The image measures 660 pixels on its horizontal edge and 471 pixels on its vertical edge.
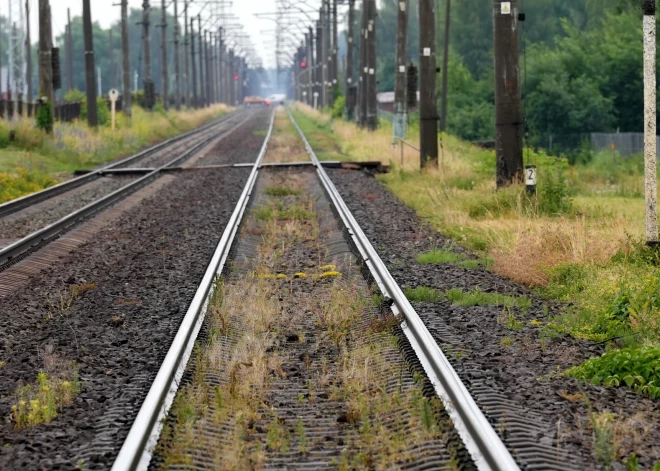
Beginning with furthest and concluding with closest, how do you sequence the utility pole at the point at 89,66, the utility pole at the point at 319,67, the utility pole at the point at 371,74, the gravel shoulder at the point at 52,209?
1. the utility pole at the point at 319,67
2. the utility pole at the point at 371,74
3. the utility pole at the point at 89,66
4. the gravel shoulder at the point at 52,209

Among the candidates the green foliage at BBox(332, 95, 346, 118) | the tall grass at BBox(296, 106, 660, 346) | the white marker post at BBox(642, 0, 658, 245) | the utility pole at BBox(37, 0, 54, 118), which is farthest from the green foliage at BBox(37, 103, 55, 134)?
the green foliage at BBox(332, 95, 346, 118)

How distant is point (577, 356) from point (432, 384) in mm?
1564

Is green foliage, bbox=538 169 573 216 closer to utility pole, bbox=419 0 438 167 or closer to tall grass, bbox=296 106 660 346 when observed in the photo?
tall grass, bbox=296 106 660 346

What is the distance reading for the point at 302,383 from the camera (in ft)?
23.5

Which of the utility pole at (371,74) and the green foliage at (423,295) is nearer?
the green foliage at (423,295)

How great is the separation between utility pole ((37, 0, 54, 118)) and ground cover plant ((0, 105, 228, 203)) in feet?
3.30

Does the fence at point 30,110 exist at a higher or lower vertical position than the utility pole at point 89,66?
lower

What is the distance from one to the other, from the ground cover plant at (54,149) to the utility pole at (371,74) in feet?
30.8

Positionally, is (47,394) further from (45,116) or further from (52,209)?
(45,116)

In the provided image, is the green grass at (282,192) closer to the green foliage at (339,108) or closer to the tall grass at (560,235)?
the tall grass at (560,235)

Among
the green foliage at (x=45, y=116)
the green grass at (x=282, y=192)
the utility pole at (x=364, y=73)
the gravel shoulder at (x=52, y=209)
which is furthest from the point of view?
the utility pole at (x=364, y=73)

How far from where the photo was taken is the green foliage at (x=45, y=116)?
3316cm

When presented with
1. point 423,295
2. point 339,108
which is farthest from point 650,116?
point 339,108

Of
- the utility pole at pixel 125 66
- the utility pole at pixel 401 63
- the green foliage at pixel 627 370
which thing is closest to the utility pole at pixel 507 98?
the green foliage at pixel 627 370
